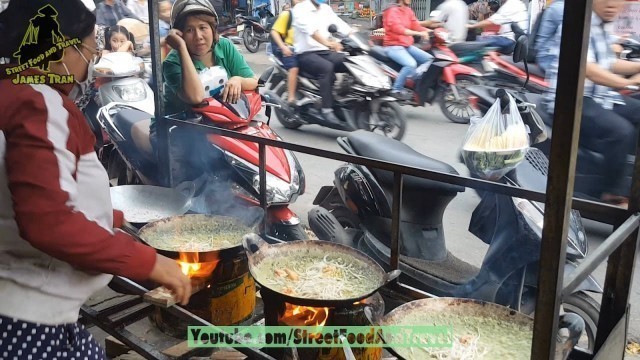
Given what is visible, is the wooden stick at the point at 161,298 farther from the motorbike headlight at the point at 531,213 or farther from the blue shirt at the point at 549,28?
the blue shirt at the point at 549,28

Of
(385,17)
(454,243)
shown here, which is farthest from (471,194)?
(385,17)

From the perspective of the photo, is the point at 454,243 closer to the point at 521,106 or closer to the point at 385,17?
the point at 521,106

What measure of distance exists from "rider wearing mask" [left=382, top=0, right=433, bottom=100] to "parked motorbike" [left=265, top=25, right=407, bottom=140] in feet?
1.95


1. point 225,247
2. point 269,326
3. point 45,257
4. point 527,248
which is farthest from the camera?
point 527,248

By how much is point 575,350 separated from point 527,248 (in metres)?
0.86

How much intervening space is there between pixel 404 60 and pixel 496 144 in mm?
5354

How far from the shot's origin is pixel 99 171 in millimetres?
1637

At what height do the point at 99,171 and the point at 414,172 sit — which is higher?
the point at 99,171

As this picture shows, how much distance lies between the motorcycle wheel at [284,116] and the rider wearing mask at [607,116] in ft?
15.2

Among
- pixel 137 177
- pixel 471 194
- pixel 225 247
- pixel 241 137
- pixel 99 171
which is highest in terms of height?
pixel 99 171

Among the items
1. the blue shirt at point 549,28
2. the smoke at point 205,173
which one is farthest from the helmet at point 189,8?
the blue shirt at point 549,28

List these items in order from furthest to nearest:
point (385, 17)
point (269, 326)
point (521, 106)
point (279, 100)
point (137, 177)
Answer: point (385, 17) → point (279, 100) → point (137, 177) → point (521, 106) → point (269, 326)

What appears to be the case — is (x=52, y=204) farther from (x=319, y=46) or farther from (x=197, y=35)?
(x=319, y=46)

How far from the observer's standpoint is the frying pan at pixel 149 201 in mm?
3258
